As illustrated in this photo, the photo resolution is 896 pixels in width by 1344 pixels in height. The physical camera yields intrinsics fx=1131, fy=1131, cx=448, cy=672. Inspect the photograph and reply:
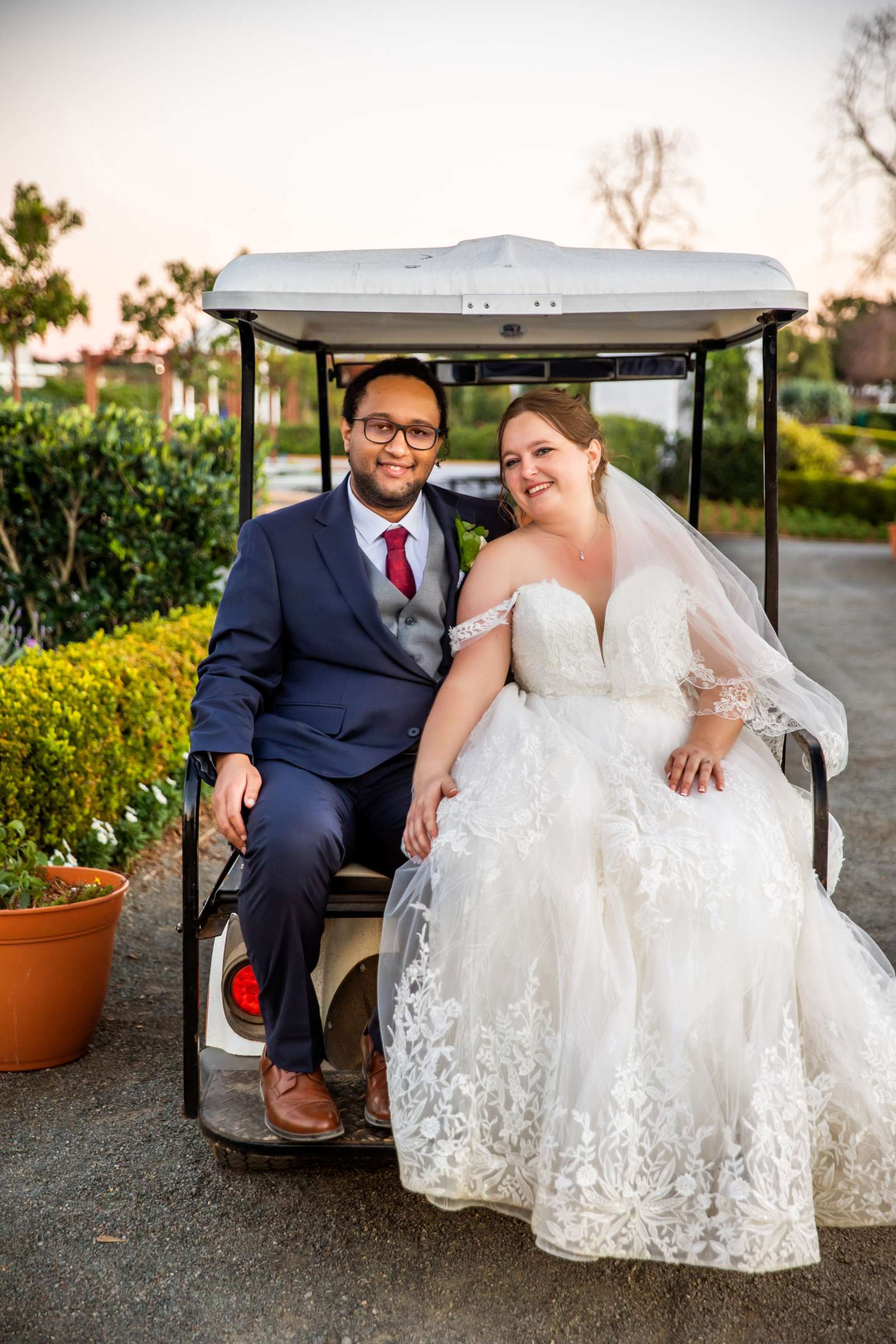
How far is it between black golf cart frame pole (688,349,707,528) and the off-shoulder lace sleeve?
3.67 ft

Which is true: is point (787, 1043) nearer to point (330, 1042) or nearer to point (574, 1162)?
point (574, 1162)

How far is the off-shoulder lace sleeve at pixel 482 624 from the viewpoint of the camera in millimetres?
2762

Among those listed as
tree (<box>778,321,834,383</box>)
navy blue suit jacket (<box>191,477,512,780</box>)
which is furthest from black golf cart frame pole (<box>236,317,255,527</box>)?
tree (<box>778,321,834,383</box>)

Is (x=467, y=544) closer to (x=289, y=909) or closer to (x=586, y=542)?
(x=586, y=542)

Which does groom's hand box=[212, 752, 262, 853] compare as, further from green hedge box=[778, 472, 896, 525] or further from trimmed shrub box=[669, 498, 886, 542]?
green hedge box=[778, 472, 896, 525]

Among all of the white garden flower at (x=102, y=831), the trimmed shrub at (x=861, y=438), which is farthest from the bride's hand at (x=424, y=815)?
the trimmed shrub at (x=861, y=438)

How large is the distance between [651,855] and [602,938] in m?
0.19

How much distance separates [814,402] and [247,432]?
111 feet

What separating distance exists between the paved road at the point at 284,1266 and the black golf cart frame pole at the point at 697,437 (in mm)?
Answer: 2215

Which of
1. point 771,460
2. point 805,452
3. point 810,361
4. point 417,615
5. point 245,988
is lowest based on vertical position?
point 245,988

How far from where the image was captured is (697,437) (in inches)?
A: 150

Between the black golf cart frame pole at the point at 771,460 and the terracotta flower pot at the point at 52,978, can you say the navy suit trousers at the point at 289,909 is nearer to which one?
the terracotta flower pot at the point at 52,978

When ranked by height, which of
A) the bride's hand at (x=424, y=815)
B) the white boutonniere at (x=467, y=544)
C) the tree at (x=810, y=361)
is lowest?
the bride's hand at (x=424, y=815)

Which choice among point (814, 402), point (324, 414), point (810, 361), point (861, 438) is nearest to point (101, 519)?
point (324, 414)
